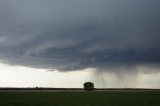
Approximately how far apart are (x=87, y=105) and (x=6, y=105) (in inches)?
401

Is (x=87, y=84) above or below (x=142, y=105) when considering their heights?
above

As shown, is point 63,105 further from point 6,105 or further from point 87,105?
point 6,105

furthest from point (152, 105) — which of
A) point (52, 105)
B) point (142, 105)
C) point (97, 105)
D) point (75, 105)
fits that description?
point (52, 105)

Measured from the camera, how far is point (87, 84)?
126 meters

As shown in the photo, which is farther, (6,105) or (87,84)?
(87,84)

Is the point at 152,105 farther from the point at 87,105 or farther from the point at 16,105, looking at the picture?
the point at 16,105

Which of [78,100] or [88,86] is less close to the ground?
[88,86]

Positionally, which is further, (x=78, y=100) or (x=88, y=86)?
(x=88, y=86)

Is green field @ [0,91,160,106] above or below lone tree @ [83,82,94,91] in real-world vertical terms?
below

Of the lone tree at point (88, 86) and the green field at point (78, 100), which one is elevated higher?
the lone tree at point (88, 86)

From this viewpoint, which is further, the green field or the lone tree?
the lone tree

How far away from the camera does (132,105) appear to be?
150 ft

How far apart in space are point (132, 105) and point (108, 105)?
3.00 metres

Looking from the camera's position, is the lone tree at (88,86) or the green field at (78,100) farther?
the lone tree at (88,86)
